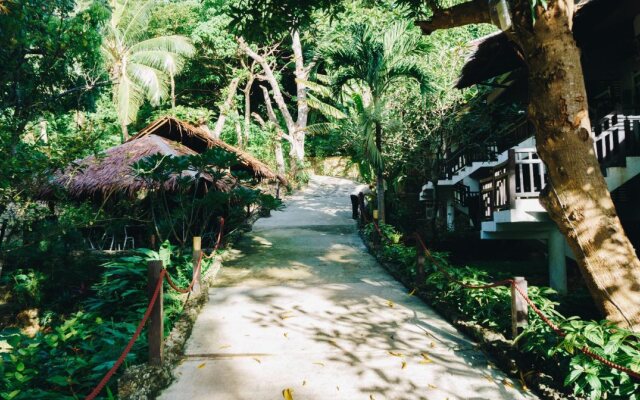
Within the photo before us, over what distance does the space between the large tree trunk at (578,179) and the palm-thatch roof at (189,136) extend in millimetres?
10155

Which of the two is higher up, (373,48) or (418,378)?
(373,48)

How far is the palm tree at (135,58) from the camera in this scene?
21297 mm

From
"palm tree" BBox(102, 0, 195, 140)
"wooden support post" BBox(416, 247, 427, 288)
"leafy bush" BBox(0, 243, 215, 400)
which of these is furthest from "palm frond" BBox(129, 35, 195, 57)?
"wooden support post" BBox(416, 247, 427, 288)

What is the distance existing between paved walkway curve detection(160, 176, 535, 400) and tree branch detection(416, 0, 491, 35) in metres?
3.66

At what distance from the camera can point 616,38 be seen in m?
9.95

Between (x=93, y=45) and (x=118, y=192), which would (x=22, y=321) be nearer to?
(x=118, y=192)

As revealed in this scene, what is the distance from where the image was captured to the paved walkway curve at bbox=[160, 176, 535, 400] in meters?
4.20

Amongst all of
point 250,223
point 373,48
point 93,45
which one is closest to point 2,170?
point 93,45

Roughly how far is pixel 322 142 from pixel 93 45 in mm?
23698

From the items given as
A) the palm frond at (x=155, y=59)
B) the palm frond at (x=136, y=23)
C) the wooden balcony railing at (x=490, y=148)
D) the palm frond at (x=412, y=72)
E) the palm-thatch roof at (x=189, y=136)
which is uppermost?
the palm frond at (x=136, y=23)

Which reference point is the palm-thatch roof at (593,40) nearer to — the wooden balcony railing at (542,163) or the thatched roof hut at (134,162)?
the wooden balcony railing at (542,163)

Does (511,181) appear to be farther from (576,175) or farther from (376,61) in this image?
(376,61)

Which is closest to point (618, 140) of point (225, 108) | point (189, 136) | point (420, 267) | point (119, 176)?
point (420, 267)

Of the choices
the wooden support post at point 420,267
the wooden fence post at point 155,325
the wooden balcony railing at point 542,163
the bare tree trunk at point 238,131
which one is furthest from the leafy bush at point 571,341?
the bare tree trunk at point 238,131
